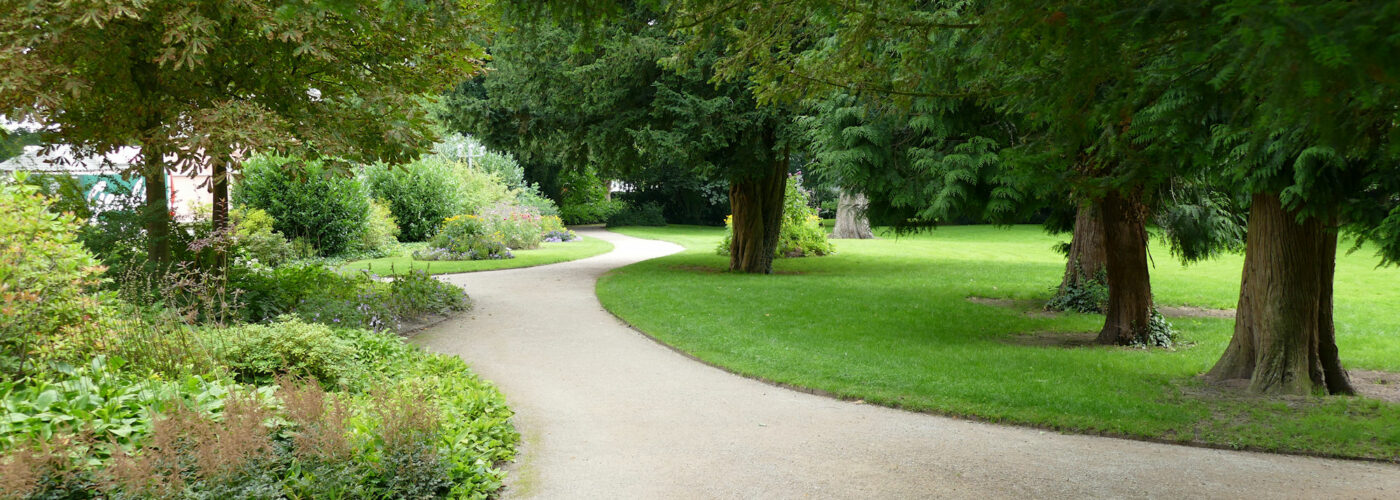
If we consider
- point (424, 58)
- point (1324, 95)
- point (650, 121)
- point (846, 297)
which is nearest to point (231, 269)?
point (424, 58)

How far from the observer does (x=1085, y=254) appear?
40.1 feet

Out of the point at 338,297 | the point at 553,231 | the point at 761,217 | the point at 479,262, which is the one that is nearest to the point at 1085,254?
the point at 761,217

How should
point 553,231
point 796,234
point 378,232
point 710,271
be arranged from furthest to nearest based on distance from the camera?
point 553,231
point 796,234
point 378,232
point 710,271

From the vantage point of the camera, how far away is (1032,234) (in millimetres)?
34531

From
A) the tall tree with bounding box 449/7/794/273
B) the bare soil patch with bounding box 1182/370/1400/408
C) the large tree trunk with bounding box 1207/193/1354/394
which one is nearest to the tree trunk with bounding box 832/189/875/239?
the tall tree with bounding box 449/7/794/273

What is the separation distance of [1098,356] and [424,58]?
7619mm

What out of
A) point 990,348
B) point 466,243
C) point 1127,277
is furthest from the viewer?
point 466,243

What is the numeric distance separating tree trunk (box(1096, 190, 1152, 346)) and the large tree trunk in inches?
83.1

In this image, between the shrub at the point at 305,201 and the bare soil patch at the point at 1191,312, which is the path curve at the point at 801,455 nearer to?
the bare soil patch at the point at 1191,312

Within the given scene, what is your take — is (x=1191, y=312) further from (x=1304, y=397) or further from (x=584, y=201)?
(x=584, y=201)

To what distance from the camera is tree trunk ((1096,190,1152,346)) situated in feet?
31.1

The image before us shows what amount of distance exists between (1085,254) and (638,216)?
30567 mm

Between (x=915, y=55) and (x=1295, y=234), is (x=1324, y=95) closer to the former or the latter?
(x=915, y=55)

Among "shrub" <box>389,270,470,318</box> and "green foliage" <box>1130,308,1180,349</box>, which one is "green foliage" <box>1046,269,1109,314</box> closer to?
"green foliage" <box>1130,308,1180,349</box>
